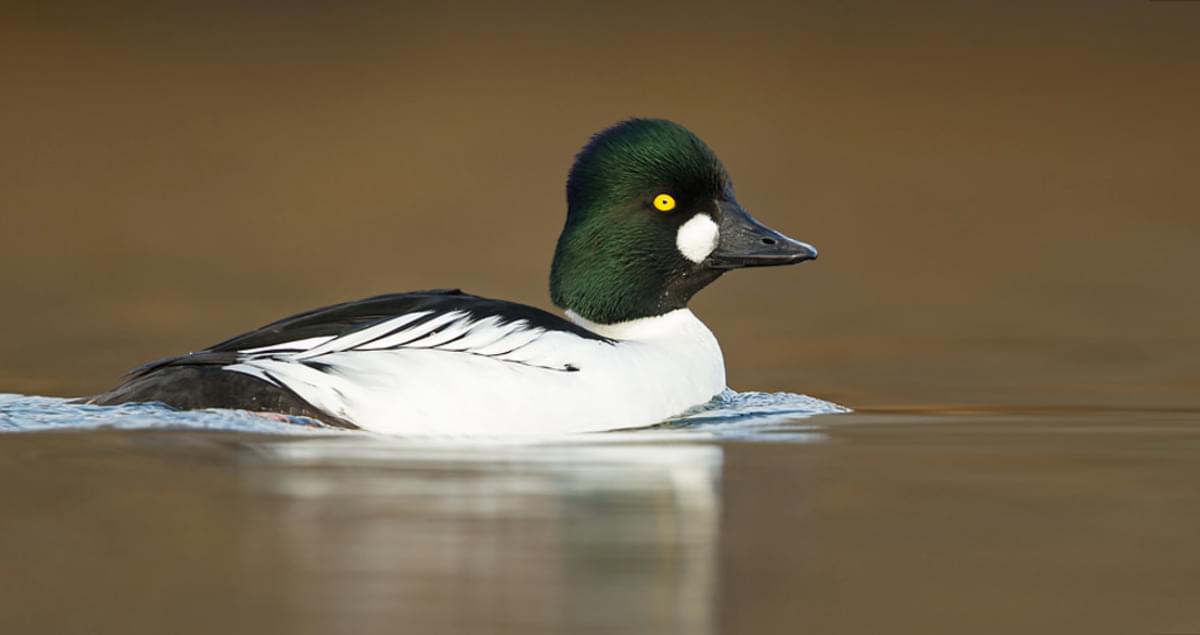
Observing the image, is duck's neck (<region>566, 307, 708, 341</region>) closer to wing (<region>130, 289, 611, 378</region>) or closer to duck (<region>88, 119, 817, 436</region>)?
duck (<region>88, 119, 817, 436</region>)

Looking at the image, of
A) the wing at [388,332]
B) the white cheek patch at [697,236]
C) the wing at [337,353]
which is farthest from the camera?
the white cheek patch at [697,236]

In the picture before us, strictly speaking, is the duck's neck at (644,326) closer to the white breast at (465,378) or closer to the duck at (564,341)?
→ the duck at (564,341)

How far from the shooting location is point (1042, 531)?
16.4 feet

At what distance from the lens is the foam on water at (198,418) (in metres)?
6.41

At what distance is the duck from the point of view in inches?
258

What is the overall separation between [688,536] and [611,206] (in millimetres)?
2671

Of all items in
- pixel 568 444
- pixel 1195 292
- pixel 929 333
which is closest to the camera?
pixel 568 444

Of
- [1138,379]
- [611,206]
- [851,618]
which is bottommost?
[851,618]

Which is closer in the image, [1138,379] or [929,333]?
[1138,379]

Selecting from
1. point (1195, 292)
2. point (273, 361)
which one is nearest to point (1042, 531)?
point (273, 361)

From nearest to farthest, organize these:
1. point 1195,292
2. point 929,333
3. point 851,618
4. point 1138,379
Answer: point 851,618
point 1138,379
point 929,333
point 1195,292

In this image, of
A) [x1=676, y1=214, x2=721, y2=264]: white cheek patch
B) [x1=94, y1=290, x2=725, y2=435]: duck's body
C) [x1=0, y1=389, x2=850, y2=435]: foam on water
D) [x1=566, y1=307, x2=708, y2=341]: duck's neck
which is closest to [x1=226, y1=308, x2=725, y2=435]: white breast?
[x1=94, y1=290, x2=725, y2=435]: duck's body

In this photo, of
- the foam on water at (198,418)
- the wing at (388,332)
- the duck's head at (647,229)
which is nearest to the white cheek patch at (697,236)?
the duck's head at (647,229)

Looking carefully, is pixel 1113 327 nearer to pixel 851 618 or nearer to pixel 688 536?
pixel 688 536
